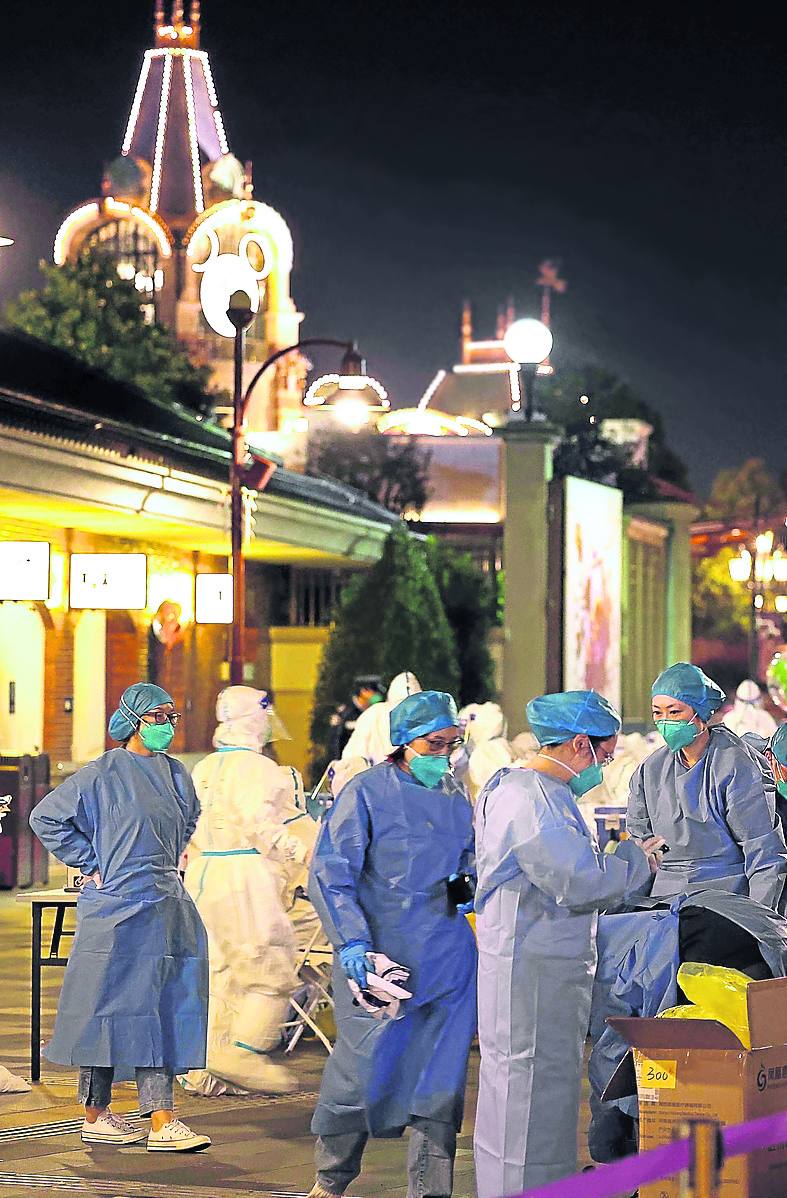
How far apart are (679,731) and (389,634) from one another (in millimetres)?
20153

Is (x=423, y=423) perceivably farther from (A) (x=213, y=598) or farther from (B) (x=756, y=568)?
(A) (x=213, y=598)

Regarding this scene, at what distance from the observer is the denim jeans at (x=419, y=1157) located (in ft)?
23.2

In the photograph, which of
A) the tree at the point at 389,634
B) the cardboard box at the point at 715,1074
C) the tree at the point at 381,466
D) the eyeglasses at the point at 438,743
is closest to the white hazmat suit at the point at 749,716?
the tree at the point at 389,634

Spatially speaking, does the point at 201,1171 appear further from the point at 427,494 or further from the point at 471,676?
the point at 427,494

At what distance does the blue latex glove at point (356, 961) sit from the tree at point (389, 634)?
70.4 ft

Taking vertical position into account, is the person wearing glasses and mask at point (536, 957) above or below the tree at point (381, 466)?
below

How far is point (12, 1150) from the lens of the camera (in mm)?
8547

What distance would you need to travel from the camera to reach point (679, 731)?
859 cm

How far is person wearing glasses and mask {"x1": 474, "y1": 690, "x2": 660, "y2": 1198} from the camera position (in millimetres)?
6387

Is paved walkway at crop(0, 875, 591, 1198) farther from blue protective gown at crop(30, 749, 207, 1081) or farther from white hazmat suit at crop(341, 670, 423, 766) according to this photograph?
white hazmat suit at crop(341, 670, 423, 766)

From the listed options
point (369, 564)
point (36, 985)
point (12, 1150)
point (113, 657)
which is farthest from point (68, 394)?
point (12, 1150)

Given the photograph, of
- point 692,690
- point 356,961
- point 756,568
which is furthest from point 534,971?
point 756,568

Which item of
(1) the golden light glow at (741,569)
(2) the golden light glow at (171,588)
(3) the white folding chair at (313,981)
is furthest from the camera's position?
(1) the golden light glow at (741,569)

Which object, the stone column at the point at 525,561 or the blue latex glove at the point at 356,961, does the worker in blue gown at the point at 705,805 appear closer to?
the blue latex glove at the point at 356,961
